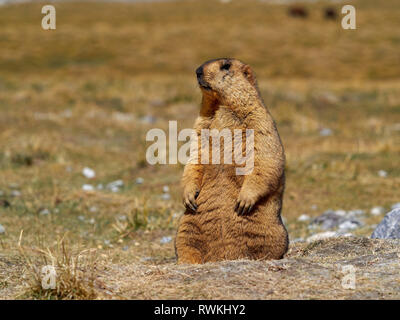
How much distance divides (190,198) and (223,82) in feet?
3.80

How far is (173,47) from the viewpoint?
47.2 meters

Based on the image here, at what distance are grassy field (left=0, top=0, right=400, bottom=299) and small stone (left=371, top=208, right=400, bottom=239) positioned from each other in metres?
1.12

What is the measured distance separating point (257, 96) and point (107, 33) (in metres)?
49.6

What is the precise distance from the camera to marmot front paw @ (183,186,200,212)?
543 centimetres

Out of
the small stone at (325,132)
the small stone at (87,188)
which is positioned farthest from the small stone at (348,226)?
the small stone at (325,132)

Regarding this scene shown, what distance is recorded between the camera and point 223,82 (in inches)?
215

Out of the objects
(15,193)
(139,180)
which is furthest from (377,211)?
(15,193)

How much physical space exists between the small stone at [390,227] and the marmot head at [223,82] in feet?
8.15

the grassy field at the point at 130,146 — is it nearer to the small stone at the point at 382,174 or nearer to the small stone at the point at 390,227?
the small stone at the point at 382,174

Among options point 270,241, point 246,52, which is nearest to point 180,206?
point 270,241

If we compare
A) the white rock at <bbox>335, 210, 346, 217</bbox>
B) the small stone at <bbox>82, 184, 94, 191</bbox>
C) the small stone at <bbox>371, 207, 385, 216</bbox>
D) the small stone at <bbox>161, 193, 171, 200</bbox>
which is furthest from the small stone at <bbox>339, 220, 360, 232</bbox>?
the small stone at <bbox>82, 184, 94, 191</bbox>

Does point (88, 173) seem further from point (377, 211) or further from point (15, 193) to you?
point (377, 211)

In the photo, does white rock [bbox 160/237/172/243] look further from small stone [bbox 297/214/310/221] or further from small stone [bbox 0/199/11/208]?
small stone [bbox 0/199/11/208]
